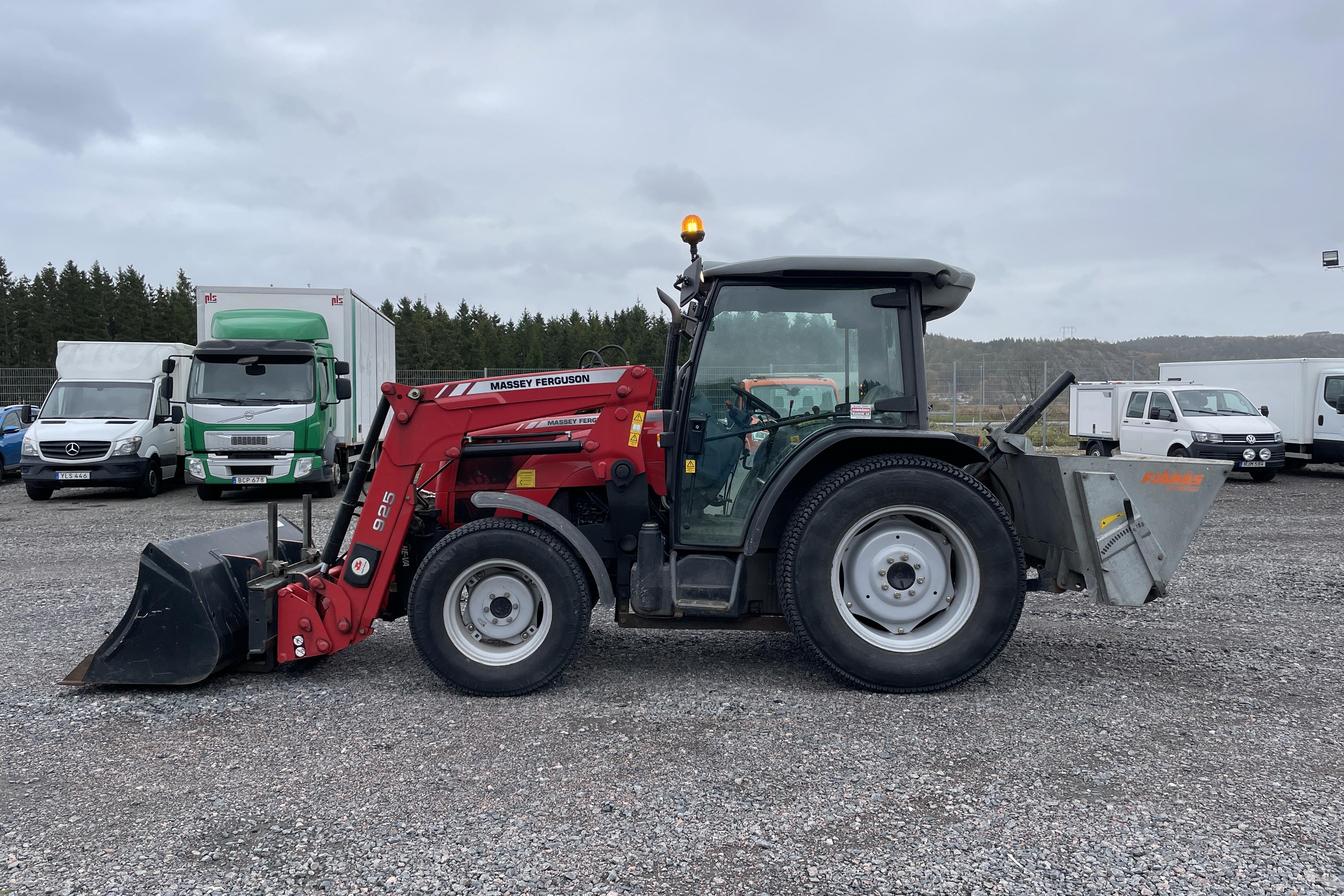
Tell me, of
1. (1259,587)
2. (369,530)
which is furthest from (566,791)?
(1259,587)

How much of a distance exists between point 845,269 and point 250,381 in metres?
11.4

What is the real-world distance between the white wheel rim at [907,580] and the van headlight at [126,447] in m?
13.6

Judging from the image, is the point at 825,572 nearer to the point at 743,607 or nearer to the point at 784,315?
the point at 743,607

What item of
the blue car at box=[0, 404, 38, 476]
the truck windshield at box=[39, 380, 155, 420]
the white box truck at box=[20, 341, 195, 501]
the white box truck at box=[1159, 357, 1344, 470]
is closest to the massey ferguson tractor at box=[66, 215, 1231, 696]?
the white box truck at box=[20, 341, 195, 501]

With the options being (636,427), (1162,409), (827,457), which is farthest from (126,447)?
(1162,409)

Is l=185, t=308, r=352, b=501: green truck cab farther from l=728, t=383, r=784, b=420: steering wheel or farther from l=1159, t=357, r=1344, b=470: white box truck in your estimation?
l=1159, t=357, r=1344, b=470: white box truck

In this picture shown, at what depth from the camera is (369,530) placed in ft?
14.6

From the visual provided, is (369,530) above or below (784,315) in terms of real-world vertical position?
below

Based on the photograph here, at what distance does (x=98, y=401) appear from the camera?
1493 centimetres

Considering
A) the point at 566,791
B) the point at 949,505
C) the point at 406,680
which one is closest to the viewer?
the point at 566,791

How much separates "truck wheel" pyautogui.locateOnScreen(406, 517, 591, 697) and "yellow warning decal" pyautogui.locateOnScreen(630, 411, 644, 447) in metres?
0.64

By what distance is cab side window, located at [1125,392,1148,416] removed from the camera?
1773cm

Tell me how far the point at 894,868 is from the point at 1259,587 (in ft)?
19.2

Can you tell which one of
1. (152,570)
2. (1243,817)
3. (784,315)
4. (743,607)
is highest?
(784,315)
